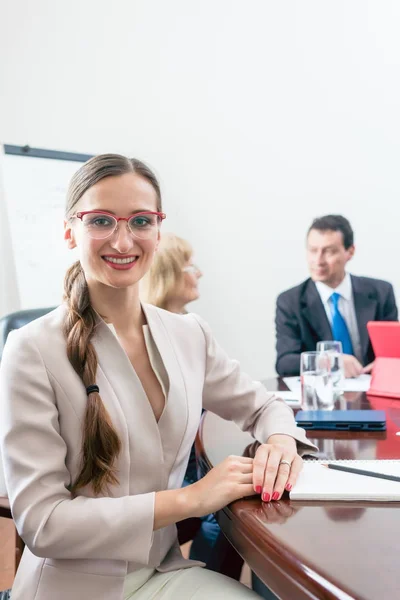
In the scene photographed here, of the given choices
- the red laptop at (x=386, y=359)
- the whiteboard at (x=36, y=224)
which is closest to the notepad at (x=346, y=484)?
the red laptop at (x=386, y=359)

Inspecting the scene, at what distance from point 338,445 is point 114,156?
2.68ft

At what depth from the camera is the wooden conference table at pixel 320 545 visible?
79 cm

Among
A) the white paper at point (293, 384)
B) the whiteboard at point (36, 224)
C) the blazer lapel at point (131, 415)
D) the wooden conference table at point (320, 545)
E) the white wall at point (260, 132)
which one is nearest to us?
the wooden conference table at point (320, 545)

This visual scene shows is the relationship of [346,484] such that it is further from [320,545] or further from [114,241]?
[114,241]

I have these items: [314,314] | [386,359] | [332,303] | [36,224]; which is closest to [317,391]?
[386,359]

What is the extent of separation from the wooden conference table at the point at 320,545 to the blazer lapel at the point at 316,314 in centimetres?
203

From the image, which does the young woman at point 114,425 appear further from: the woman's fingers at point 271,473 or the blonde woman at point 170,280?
the blonde woman at point 170,280

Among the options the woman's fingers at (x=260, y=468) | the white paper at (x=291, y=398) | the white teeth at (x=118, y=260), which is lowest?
the white paper at (x=291, y=398)

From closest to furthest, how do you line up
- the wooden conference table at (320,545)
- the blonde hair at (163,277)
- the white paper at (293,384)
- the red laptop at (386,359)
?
the wooden conference table at (320,545)
the red laptop at (386,359)
the white paper at (293,384)
the blonde hair at (163,277)

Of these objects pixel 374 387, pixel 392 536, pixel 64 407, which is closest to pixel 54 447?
pixel 64 407

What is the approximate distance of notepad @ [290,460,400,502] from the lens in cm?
106

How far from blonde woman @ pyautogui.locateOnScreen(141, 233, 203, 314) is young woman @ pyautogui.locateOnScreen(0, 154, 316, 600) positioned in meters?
1.20

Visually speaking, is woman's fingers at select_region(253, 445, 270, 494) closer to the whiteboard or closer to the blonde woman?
the blonde woman

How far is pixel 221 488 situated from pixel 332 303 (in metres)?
2.20
